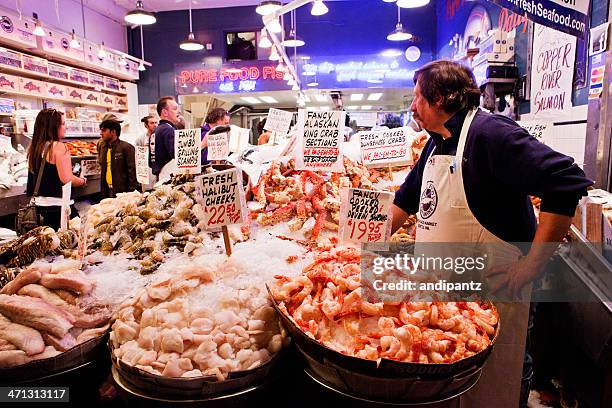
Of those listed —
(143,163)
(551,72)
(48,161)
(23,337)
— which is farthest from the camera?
(143,163)

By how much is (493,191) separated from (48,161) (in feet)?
13.3

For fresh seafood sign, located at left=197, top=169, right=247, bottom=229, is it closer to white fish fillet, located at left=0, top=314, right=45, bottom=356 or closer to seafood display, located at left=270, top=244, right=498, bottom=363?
seafood display, located at left=270, top=244, right=498, bottom=363

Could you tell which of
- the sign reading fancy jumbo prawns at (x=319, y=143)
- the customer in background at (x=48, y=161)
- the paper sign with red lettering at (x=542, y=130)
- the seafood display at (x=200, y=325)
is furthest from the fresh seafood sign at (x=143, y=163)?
the paper sign with red lettering at (x=542, y=130)

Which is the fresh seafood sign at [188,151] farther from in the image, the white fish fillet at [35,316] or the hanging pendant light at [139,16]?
the hanging pendant light at [139,16]

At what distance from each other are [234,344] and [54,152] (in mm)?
3709

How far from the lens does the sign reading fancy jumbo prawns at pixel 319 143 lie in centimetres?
290

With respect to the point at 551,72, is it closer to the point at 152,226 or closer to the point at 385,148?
the point at 385,148

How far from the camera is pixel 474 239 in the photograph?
1.83 metres

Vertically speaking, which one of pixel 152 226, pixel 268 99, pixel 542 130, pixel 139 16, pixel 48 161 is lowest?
pixel 152 226

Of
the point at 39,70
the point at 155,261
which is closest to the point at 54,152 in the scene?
the point at 155,261

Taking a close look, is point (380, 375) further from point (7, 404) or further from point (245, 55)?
point (245, 55)

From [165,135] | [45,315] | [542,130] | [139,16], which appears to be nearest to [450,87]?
[45,315]

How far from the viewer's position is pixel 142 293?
1510 mm

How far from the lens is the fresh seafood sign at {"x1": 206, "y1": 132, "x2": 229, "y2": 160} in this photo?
3638 millimetres
